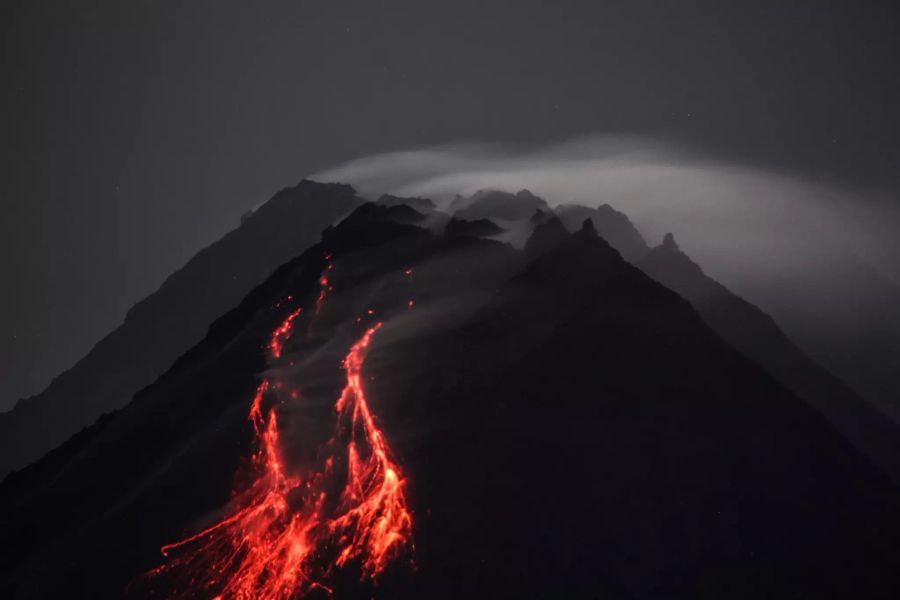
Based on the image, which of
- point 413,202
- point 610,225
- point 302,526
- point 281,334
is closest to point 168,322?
point 413,202

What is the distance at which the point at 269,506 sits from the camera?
28.9 metres

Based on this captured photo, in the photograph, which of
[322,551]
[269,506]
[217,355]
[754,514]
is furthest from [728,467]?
[217,355]

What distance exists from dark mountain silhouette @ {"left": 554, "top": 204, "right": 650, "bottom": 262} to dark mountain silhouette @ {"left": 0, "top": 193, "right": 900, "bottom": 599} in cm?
3399

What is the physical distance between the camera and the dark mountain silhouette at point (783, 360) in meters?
43.9

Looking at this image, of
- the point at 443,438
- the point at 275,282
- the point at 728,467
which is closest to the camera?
the point at 728,467

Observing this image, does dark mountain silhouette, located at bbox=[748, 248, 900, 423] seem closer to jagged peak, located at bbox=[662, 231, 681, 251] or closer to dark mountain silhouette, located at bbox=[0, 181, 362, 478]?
jagged peak, located at bbox=[662, 231, 681, 251]

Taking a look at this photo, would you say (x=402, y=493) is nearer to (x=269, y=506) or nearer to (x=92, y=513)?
(x=269, y=506)

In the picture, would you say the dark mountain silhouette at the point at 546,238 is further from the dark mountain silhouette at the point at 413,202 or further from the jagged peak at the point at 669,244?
the dark mountain silhouette at the point at 413,202

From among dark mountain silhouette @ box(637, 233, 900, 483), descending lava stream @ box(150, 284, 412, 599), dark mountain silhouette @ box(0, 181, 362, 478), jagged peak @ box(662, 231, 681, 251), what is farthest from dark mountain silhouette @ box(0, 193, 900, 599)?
dark mountain silhouette @ box(0, 181, 362, 478)

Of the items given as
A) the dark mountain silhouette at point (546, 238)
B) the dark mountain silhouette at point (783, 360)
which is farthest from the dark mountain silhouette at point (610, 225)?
the dark mountain silhouette at point (546, 238)

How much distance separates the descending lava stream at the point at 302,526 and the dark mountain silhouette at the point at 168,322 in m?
66.4

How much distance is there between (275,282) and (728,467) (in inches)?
1563

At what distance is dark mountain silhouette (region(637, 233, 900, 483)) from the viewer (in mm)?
43875

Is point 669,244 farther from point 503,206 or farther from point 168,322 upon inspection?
point 168,322
